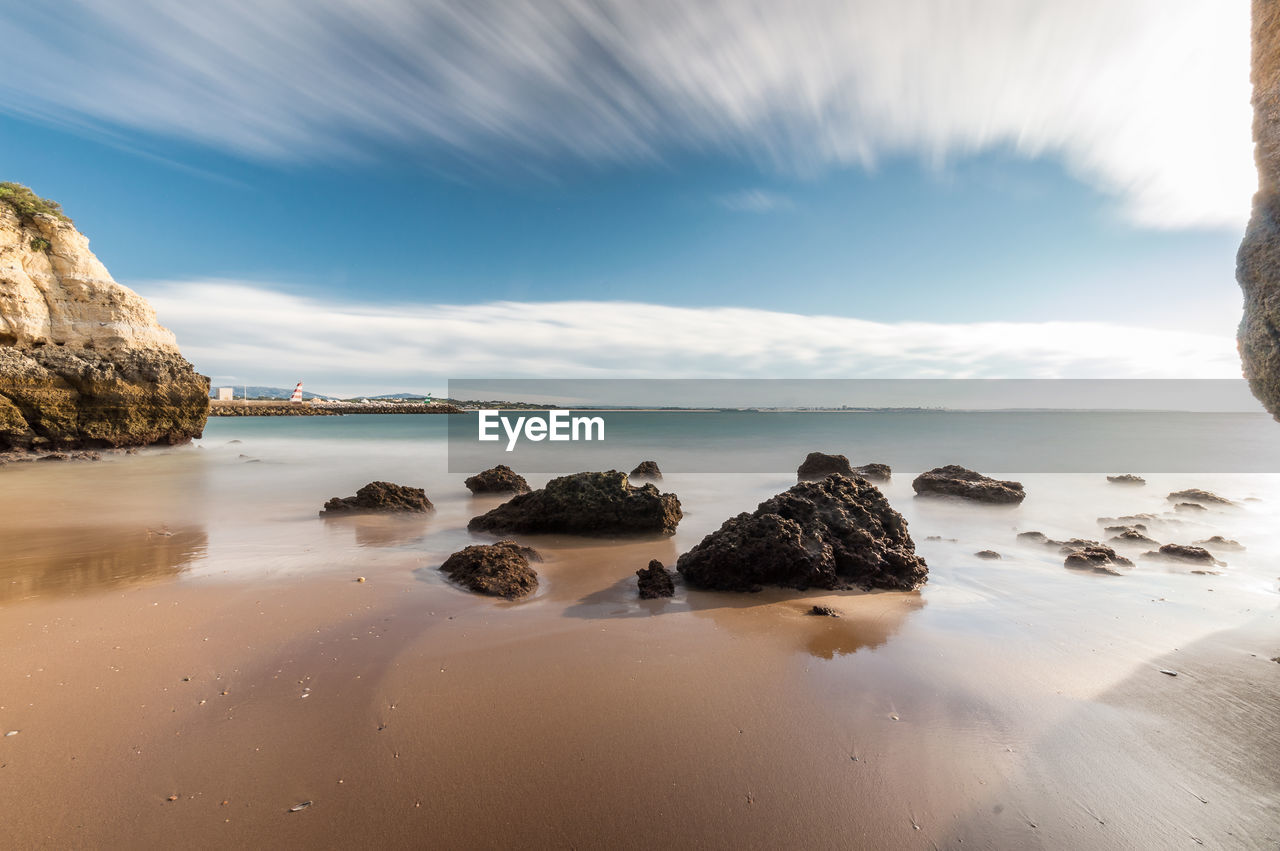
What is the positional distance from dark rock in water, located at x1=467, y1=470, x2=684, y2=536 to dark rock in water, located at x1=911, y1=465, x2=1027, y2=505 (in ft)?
22.3

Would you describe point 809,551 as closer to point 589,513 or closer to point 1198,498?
point 589,513

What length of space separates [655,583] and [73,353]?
22.9m

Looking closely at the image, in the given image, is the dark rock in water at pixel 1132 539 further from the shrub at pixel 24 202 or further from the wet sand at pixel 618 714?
the shrub at pixel 24 202

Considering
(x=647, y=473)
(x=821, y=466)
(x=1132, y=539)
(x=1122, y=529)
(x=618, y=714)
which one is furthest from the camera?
(x=647, y=473)

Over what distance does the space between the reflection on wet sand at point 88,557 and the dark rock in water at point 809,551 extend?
5.33 meters

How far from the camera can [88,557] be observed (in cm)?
569

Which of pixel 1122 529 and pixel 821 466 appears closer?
pixel 1122 529

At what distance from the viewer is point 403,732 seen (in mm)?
2715

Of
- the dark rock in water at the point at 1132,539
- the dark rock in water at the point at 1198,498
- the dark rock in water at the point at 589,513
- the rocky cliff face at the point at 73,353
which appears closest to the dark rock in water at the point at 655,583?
the dark rock in water at the point at 589,513

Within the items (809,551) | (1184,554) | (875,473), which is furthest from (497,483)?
(1184,554)

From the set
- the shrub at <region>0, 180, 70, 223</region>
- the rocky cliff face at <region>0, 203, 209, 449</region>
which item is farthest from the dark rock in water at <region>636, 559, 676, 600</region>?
the shrub at <region>0, 180, 70, 223</region>

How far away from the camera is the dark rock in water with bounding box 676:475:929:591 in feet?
17.0

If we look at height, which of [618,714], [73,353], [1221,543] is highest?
[73,353]

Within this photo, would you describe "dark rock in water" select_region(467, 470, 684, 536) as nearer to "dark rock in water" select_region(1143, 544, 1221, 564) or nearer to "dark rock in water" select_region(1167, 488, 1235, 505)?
"dark rock in water" select_region(1143, 544, 1221, 564)
